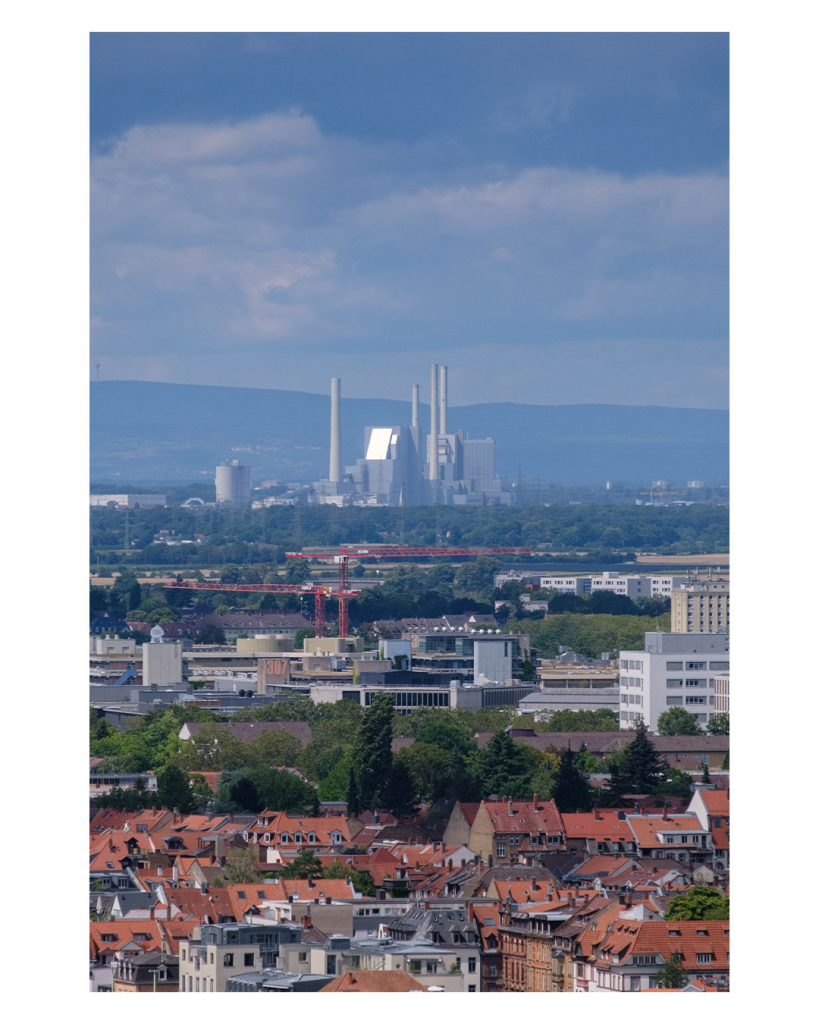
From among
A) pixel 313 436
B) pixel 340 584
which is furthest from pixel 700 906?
pixel 313 436

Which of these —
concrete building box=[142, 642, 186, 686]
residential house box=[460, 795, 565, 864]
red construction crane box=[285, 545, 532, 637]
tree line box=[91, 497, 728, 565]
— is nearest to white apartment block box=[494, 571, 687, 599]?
tree line box=[91, 497, 728, 565]

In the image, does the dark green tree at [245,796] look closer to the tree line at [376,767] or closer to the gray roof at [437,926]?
the tree line at [376,767]

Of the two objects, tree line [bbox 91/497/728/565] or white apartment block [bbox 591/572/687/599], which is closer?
white apartment block [bbox 591/572/687/599]

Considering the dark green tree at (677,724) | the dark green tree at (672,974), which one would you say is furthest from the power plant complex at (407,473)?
the dark green tree at (672,974)

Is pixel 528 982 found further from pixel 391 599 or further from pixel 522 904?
pixel 391 599

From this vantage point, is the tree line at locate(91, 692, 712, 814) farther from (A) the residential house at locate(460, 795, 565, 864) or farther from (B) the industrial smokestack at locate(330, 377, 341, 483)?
(B) the industrial smokestack at locate(330, 377, 341, 483)

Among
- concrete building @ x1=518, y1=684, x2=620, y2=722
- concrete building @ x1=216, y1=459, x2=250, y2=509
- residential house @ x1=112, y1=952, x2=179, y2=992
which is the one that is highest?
concrete building @ x1=216, y1=459, x2=250, y2=509

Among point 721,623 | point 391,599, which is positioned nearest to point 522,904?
point 721,623
